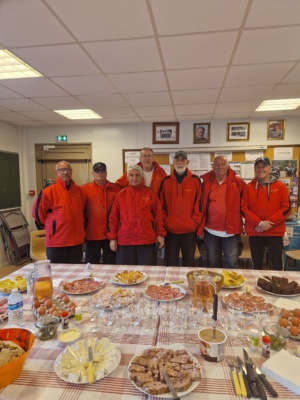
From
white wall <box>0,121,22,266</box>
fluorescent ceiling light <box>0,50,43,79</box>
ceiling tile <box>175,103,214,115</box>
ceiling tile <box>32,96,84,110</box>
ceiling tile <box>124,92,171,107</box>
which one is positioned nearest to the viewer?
fluorescent ceiling light <box>0,50,43,79</box>

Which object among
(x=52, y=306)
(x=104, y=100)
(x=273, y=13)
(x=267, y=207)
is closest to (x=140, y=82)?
(x=104, y=100)

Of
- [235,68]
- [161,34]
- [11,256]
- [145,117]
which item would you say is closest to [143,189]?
[161,34]

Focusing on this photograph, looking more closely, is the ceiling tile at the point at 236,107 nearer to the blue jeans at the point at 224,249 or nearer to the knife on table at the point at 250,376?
the blue jeans at the point at 224,249

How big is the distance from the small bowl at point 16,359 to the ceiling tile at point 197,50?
2.05 metres

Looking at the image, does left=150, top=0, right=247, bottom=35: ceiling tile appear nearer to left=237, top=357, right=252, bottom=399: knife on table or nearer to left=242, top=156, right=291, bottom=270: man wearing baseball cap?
left=242, top=156, right=291, bottom=270: man wearing baseball cap

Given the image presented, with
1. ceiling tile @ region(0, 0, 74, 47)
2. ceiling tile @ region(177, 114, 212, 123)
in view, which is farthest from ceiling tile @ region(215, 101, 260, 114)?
ceiling tile @ region(0, 0, 74, 47)

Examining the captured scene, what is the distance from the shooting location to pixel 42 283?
131 cm

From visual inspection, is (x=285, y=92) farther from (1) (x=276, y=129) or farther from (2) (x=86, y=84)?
(2) (x=86, y=84)

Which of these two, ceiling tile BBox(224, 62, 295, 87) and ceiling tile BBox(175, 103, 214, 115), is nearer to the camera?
ceiling tile BBox(224, 62, 295, 87)

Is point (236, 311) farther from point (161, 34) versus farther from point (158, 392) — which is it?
point (161, 34)

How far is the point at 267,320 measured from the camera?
114cm

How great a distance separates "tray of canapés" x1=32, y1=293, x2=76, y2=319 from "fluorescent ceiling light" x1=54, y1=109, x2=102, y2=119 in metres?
3.23

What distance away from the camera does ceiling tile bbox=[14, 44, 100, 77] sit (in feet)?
6.59

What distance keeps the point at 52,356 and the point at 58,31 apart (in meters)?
2.01
